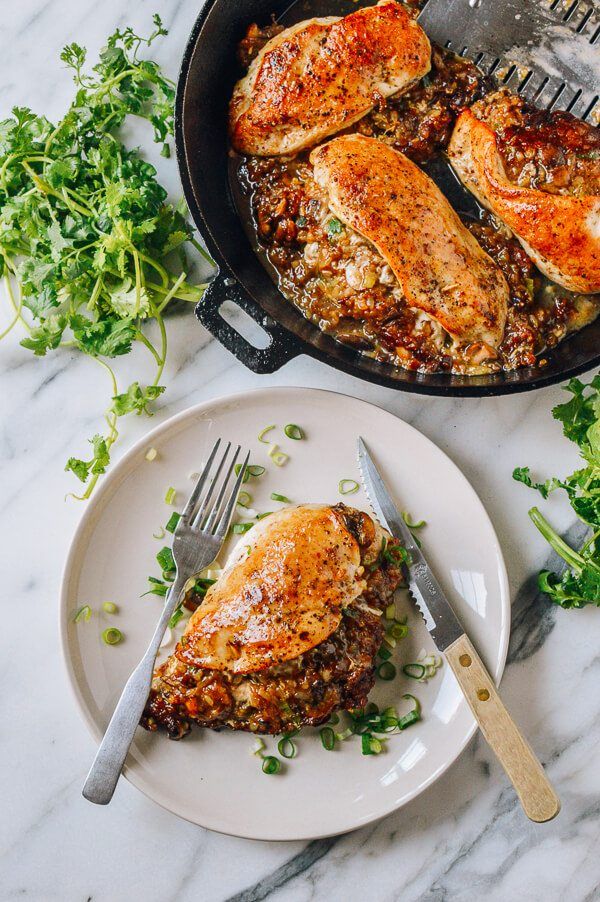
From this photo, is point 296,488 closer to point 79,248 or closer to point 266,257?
point 266,257

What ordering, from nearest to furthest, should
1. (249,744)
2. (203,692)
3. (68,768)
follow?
(203,692)
(249,744)
(68,768)

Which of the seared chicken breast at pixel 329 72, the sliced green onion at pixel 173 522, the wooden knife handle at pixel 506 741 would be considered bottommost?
the wooden knife handle at pixel 506 741

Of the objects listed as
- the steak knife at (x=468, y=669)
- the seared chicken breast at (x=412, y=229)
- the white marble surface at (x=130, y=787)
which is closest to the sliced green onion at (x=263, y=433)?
the white marble surface at (x=130, y=787)

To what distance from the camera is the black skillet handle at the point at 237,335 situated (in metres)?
2.46

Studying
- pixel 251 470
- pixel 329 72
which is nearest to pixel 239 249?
pixel 329 72

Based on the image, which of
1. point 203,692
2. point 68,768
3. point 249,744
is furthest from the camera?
point 68,768

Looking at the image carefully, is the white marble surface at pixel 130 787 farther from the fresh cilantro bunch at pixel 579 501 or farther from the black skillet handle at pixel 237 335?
the black skillet handle at pixel 237 335

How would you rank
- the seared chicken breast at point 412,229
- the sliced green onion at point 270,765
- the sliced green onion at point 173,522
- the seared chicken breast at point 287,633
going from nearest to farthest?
the seared chicken breast at point 287,633 → the seared chicken breast at point 412,229 → the sliced green onion at point 270,765 → the sliced green onion at point 173,522

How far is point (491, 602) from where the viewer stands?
9.04ft

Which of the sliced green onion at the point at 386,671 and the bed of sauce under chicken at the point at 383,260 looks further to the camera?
the sliced green onion at the point at 386,671

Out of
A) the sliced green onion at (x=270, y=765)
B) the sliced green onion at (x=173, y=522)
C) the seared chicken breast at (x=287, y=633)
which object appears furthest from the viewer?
the sliced green onion at (x=173, y=522)

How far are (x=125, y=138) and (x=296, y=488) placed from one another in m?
1.51

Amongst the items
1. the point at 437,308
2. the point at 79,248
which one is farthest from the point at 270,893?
the point at 79,248

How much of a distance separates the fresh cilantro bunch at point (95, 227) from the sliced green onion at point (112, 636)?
521 millimetres
